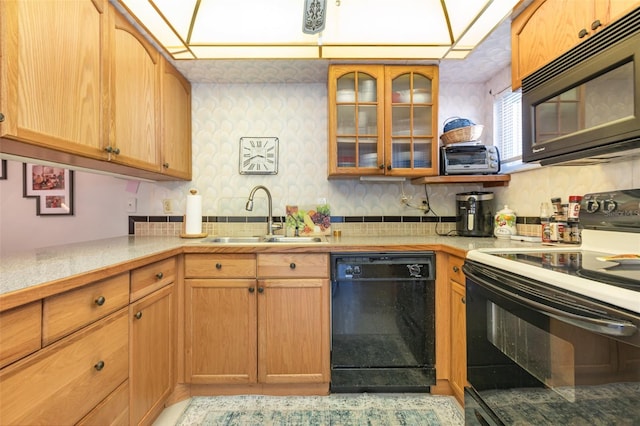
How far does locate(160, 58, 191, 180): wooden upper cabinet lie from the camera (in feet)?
6.40

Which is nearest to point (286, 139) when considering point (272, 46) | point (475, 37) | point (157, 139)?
point (272, 46)

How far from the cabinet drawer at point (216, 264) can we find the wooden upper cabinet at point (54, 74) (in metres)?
0.72

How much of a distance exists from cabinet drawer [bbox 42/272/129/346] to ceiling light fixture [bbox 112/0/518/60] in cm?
146

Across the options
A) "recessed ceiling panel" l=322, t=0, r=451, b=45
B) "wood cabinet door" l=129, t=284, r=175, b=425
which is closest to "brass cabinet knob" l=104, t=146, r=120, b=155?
"wood cabinet door" l=129, t=284, r=175, b=425

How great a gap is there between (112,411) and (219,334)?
623mm

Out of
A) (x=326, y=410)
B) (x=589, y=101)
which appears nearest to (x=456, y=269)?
(x=589, y=101)

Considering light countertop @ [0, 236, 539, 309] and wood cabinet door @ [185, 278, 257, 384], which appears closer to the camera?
light countertop @ [0, 236, 539, 309]

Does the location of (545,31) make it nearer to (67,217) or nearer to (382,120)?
(382,120)

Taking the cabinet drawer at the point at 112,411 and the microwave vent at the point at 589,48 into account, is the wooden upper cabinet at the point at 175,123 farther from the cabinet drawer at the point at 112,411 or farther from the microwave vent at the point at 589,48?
the microwave vent at the point at 589,48

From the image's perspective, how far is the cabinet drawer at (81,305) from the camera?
0.85 metres

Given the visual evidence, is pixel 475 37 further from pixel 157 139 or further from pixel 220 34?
pixel 157 139

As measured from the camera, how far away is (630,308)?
658 mm

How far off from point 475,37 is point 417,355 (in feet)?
6.21

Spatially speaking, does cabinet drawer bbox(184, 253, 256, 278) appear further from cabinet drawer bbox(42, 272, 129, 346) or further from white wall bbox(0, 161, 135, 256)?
white wall bbox(0, 161, 135, 256)
